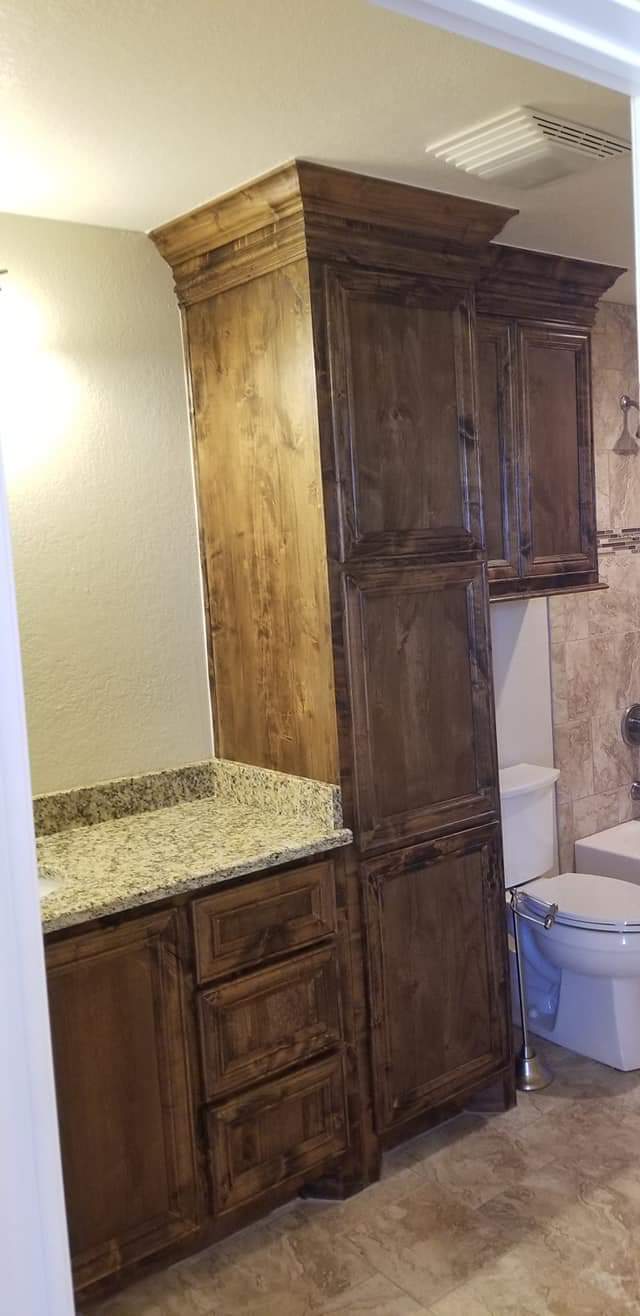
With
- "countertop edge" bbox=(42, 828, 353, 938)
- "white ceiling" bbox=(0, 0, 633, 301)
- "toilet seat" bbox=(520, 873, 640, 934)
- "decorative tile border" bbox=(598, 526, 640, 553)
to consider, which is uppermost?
"white ceiling" bbox=(0, 0, 633, 301)

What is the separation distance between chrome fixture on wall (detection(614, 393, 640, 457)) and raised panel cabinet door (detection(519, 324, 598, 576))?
0.63 meters

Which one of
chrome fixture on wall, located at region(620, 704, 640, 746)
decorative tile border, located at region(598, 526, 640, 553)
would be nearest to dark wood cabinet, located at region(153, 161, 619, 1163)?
decorative tile border, located at region(598, 526, 640, 553)

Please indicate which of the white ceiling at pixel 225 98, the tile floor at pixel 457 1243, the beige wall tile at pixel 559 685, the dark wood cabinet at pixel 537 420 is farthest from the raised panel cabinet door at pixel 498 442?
the tile floor at pixel 457 1243

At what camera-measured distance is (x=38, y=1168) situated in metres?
0.64

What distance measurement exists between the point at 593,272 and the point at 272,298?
1.17 metres

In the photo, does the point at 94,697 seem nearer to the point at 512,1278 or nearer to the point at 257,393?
the point at 257,393

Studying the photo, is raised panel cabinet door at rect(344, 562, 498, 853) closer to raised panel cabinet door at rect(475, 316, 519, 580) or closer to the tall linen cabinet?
the tall linen cabinet

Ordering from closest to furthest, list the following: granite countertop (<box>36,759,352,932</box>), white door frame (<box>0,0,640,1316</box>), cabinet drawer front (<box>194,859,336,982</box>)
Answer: white door frame (<box>0,0,640,1316</box>), granite countertop (<box>36,759,352,932</box>), cabinet drawer front (<box>194,859,336,982</box>)

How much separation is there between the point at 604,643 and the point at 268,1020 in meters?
1.98

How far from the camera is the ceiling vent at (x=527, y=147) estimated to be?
6.48 ft

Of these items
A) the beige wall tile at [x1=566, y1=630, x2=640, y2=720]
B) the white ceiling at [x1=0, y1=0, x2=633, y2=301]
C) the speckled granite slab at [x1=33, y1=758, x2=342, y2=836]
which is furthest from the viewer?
the beige wall tile at [x1=566, y1=630, x2=640, y2=720]

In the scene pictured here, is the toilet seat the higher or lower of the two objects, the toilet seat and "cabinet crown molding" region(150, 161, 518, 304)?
the lower

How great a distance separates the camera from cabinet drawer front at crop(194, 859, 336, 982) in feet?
7.03

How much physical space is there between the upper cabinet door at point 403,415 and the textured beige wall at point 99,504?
52 cm
